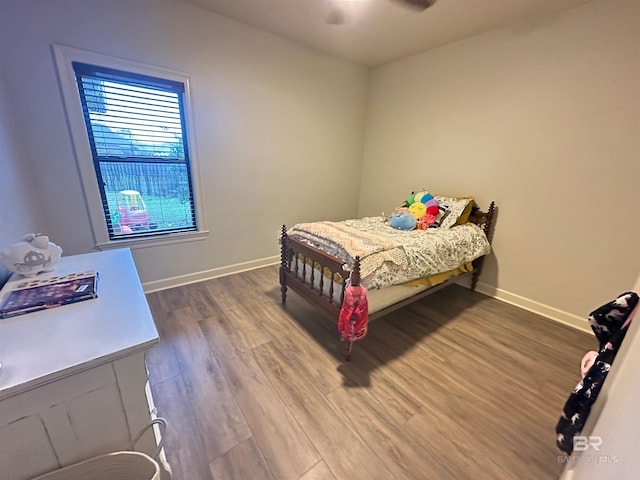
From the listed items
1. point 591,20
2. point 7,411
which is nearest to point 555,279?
point 591,20

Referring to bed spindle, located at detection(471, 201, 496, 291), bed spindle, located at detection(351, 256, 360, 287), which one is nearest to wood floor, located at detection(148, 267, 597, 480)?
bed spindle, located at detection(471, 201, 496, 291)

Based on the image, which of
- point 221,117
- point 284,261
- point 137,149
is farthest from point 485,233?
point 137,149

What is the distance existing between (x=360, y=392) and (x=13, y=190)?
7.95 feet

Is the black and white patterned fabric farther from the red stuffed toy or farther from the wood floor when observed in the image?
the red stuffed toy

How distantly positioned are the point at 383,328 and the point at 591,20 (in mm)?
2883

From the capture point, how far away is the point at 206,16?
2.30 meters

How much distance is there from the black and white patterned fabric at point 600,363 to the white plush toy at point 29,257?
223cm

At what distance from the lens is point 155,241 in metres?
2.53

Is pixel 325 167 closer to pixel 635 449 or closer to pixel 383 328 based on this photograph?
pixel 383 328

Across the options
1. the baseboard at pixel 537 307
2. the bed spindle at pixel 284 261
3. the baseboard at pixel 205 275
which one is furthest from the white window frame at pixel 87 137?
the baseboard at pixel 537 307

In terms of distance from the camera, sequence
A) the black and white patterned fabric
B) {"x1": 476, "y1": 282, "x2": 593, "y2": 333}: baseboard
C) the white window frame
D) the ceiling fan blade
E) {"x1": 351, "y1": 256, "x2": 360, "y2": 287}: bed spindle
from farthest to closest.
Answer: {"x1": 476, "y1": 282, "x2": 593, "y2": 333}: baseboard
the ceiling fan blade
the white window frame
{"x1": 351, "y1": 256, "x2": 360, "y2": 287}: bed spindle
the black and white patterned fabric

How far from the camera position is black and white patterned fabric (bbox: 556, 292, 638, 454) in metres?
0.79

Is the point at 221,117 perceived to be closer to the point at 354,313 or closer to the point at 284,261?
the point at 284,261

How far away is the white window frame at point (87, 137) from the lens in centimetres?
190
